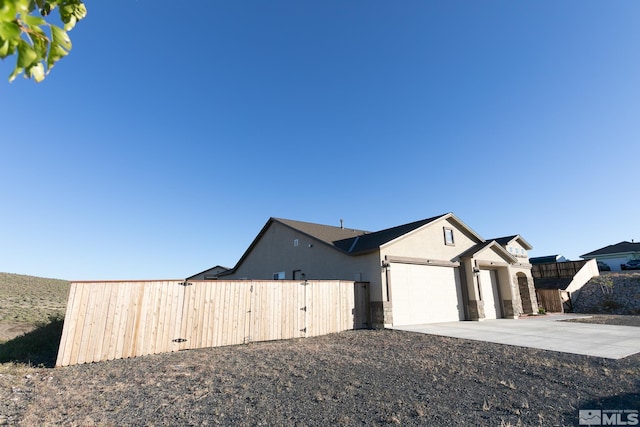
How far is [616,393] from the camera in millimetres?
5090

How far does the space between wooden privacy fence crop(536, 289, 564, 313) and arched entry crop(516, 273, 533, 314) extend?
7.43ft

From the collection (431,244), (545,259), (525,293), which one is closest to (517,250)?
(525,293)

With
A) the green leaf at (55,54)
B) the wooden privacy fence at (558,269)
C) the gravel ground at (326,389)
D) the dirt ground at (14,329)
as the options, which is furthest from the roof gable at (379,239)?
the wooden privacy fence at (558,269)

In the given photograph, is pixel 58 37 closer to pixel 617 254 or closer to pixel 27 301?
pixel 27 301

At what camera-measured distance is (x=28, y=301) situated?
29156mm

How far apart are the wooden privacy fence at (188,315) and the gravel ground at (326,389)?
57 centimetres

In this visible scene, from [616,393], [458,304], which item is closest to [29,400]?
[616,393]

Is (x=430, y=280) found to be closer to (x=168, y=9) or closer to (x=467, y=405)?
(x=467, y=405)

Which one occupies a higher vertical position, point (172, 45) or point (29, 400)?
point (172, 45)

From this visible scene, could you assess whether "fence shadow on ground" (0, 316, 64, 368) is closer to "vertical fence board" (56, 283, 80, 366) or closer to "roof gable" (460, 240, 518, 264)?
"vertical fence board" (56, 283, 80, 366)

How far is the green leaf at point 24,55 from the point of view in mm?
1321

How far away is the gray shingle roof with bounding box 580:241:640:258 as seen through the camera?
3988 cm

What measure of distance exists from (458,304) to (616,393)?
1245 centimetres

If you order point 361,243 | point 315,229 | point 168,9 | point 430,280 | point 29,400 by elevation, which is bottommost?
point 29,400
